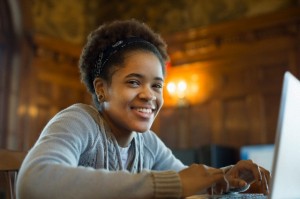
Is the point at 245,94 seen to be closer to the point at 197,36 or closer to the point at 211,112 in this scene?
the point at 211,112

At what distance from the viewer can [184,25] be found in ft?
16.7

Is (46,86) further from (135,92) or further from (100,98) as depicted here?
(135,92)

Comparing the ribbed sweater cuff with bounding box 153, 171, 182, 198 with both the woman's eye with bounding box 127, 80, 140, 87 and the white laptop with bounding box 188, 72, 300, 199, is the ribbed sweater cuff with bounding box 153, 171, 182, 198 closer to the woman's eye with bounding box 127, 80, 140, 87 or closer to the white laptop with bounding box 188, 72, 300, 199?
the white laptop with bounding box 188, 72, 300, 199

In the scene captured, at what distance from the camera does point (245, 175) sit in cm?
131

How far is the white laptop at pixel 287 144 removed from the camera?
0.75 m

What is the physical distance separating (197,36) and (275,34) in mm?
929

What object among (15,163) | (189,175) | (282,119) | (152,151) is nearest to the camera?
(282,119)

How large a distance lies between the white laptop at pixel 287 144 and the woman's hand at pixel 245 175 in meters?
0.36

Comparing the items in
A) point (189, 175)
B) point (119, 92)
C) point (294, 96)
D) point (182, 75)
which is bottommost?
point (189, 175)

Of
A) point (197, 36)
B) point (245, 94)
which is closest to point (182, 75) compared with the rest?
point (197, 36)

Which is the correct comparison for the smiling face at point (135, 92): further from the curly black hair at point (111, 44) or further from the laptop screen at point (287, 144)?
the laptop screen at point (287, 144)

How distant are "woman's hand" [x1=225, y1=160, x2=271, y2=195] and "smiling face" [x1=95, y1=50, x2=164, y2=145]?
31cm

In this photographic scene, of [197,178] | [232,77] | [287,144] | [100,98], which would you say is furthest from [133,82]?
[232,77]

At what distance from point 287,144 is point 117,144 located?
67 cm
